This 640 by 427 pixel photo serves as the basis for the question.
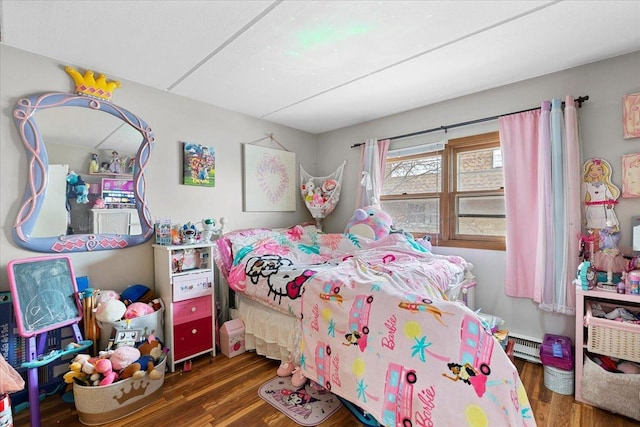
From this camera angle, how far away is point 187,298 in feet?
7.39

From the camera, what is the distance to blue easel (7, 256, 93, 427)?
5.20 ft

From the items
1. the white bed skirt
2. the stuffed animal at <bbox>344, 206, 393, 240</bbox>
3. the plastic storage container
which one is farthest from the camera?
the stuffed animal at <bbox>344, 206, 393, 240</bbox>

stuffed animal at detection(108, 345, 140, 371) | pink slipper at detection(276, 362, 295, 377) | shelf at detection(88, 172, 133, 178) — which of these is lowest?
pink slipper at detection(276, 362, 295, 377)

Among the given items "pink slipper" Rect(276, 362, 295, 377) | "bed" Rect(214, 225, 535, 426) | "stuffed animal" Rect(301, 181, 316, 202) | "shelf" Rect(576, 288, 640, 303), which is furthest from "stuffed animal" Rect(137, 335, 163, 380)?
"shelf" Rect(576, 288, 640, 303)

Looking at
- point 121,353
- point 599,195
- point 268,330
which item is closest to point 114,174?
point 121,353

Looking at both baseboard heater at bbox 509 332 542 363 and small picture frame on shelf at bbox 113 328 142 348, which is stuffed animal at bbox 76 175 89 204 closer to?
small picture frame on shelf at bbox 113 328 142 348

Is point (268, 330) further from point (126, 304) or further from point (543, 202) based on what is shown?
point (543, 202)

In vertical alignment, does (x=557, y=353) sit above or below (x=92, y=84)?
below

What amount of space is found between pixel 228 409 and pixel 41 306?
1.30 metres

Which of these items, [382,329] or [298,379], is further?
[298,379]

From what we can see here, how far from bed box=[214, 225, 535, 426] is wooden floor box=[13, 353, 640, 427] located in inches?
12.7

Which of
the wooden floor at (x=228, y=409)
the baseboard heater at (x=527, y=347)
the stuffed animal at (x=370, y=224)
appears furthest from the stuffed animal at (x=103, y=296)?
the baseboard heater at (x=527, y=347)

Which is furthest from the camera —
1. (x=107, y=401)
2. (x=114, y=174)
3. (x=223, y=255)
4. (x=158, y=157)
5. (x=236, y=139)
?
(x=236, y=139)

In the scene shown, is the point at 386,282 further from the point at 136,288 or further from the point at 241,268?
the point at 136,288
